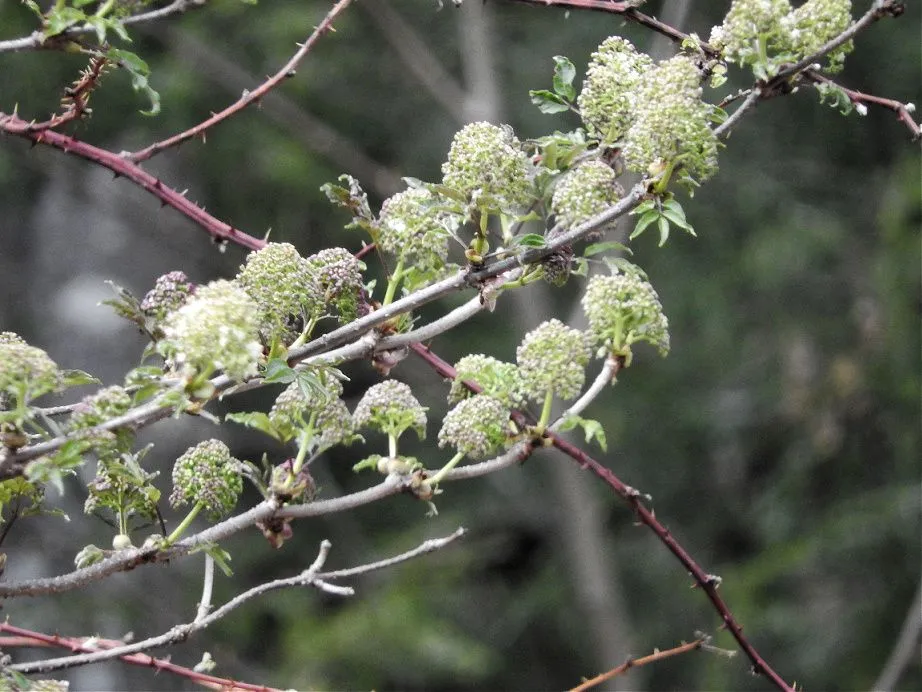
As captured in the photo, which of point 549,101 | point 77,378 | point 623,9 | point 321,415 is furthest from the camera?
point 623,9

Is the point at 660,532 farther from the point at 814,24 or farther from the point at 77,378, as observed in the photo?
the point at 77,378

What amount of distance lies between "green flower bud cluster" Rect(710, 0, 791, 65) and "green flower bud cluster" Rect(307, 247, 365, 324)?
442mm

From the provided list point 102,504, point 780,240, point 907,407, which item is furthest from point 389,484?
point 780,240

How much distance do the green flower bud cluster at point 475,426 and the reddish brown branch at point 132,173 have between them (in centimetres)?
43

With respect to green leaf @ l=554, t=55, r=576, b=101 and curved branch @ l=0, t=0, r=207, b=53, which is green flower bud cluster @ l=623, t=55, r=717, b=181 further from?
curved branch @ l=0, t=0, r=207, b=53

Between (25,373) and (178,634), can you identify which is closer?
(25,373)

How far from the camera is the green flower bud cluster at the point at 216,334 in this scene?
0.99 meters

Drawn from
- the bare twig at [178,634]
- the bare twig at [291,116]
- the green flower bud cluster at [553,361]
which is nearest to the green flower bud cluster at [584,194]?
the green flower bud cluster at [553,361]

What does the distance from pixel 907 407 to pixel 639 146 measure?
4580mm

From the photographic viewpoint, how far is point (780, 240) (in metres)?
6.26

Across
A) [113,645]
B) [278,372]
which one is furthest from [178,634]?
[278,372]

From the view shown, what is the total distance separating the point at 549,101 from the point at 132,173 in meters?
0.64

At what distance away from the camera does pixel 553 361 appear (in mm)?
1310

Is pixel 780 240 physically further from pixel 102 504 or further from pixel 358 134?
pixel 102 504
